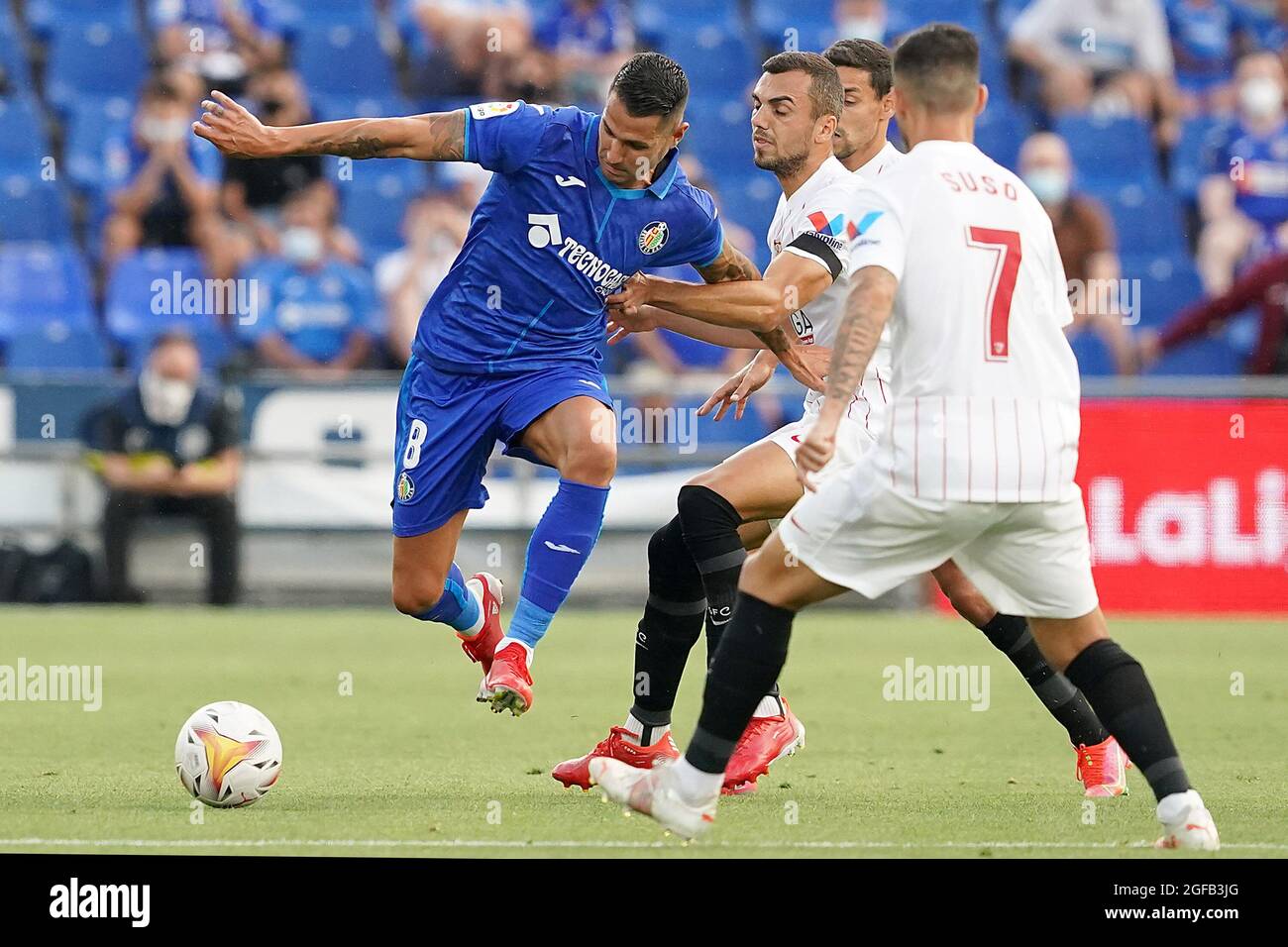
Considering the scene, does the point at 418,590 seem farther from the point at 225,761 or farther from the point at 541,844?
the point at 541,844

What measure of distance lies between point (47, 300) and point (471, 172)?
3.63 meters

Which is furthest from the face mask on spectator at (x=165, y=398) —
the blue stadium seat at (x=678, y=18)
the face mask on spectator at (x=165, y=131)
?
the blue stadium seat at (x=678, y=18)

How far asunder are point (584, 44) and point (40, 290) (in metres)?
5.00

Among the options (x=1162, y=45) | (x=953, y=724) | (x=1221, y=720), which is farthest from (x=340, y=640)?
(x=1162, y=45)

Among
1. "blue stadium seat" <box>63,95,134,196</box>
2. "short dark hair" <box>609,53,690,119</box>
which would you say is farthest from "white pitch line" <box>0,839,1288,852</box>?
"blue stadium seat" <box>63,95,134,196</box>

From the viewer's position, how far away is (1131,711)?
17.5 feet

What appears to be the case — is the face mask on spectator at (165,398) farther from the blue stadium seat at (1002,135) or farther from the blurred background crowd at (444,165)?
the blue stadium seat at (1002,135)

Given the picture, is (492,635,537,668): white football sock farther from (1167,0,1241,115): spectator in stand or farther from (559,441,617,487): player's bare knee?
(1167,0,1241,115): spectator in stand

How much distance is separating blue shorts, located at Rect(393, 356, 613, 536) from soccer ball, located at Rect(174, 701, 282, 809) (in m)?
1.26

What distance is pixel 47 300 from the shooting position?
15.7 meters

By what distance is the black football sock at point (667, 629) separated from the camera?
6.94m

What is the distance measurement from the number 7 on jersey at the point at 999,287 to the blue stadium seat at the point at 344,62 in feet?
41.9

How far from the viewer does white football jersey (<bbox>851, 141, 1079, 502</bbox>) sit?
511 centimetres
